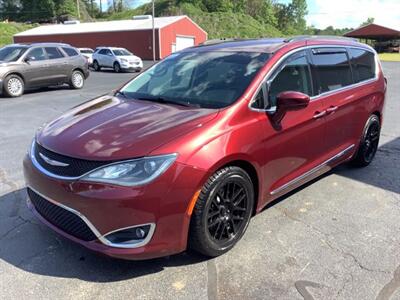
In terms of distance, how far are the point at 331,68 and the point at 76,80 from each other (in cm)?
1268

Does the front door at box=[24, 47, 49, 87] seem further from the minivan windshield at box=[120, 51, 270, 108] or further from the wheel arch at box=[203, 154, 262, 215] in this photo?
the wheel arch at box=[203, 154, 262, 215]

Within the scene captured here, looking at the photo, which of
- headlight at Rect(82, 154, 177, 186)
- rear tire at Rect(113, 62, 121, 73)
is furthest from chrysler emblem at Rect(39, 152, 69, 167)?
→ rear tire at Rect(113, 62, 121, 73)

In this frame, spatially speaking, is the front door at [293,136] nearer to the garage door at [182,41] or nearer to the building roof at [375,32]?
the garage door at [182,41]

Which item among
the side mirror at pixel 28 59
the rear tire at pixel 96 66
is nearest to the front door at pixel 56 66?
the side mirror at pixel 28 59

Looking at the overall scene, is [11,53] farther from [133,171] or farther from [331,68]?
[133,171]

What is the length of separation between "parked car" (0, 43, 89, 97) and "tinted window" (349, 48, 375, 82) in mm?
11090

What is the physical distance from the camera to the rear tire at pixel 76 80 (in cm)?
1585

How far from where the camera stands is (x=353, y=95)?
523cm

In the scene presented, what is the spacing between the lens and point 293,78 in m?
4.37

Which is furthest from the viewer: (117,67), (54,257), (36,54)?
(117,67)

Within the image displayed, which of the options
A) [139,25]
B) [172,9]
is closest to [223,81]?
[139,25]

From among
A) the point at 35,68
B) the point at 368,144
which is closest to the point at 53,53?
the point at 35,68

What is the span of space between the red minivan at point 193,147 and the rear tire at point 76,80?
1166 cm

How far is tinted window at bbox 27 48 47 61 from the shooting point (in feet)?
47.3
